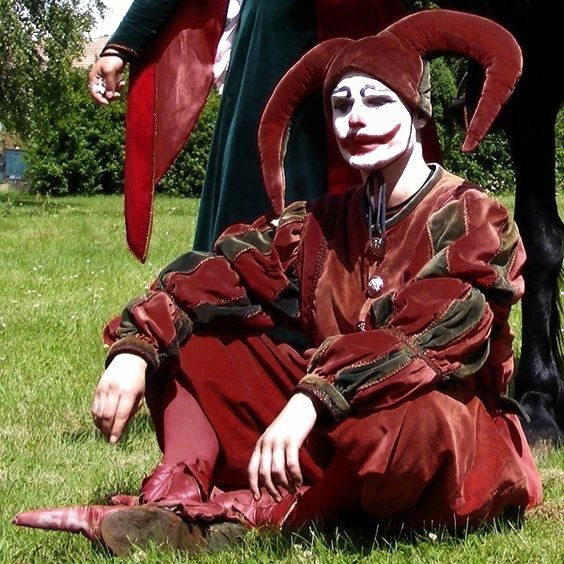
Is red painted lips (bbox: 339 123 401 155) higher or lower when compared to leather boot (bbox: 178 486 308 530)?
higher

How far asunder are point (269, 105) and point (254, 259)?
385 millimetres

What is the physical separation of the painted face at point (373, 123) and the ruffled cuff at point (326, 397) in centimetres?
57

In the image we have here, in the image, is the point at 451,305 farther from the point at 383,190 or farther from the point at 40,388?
the point at 40,388

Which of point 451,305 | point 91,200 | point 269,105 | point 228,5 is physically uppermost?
point 228,5

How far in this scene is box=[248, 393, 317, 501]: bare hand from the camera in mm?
2094

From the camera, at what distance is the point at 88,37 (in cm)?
1756

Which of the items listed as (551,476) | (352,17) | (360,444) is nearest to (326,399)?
(360,444)

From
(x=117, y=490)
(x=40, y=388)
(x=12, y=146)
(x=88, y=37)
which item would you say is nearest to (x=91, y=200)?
(x=88, y=37)

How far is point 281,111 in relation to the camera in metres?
2.73

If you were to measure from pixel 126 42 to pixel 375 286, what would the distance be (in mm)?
1245

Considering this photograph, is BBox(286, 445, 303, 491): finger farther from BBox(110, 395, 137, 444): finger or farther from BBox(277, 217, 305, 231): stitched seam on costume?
BBox(277, 217, 305, 231): stitched seam on costume

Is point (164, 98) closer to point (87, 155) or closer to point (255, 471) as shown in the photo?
point (255, 471)

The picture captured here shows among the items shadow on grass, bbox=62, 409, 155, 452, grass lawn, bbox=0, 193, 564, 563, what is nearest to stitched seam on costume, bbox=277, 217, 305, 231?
grass lawn, bbox=0, 193, 564, 563

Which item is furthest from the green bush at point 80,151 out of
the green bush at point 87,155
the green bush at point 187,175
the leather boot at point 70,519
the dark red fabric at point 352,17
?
the leather boot at point 70,519
